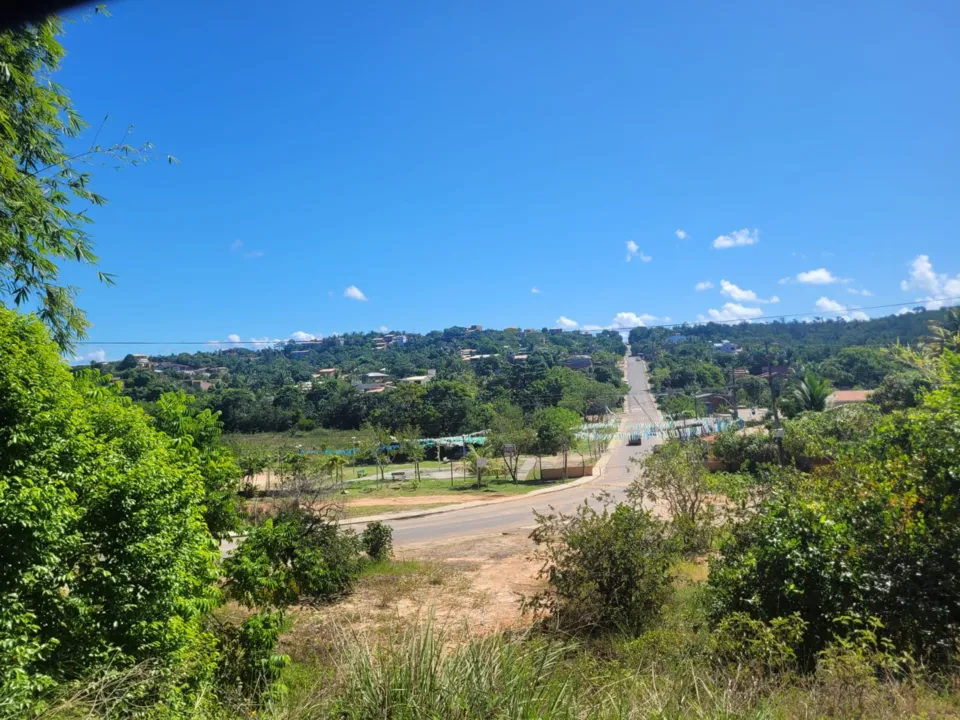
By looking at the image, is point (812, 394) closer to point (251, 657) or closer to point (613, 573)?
point (613, 573)

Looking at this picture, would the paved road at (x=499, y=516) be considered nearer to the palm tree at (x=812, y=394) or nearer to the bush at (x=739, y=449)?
the bush at (x=739, y=449)

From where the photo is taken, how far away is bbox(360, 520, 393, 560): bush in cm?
1600

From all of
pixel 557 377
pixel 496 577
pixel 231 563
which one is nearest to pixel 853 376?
pixel 557 377

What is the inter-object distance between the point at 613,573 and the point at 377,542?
8.92 meters

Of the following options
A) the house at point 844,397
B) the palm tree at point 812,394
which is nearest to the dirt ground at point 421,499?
the palm tree at point 812,394

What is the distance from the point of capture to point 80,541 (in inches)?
185

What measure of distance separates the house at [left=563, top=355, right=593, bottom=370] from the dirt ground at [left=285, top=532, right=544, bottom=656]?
10508 centimetres

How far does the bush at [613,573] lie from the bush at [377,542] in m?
7.92

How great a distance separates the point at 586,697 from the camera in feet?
11.7

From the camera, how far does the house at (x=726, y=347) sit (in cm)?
12955

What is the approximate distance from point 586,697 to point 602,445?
55455 millimetres

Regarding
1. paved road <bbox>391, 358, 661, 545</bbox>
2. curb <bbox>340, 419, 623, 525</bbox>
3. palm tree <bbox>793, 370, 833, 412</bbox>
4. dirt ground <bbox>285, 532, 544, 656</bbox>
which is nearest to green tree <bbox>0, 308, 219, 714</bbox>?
dirt ground <bbox>285, 532, 544, 656</bbox>

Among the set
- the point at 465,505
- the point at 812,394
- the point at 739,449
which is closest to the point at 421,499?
the point at 465,505

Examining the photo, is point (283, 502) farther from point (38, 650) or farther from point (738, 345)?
point (738, 345)
